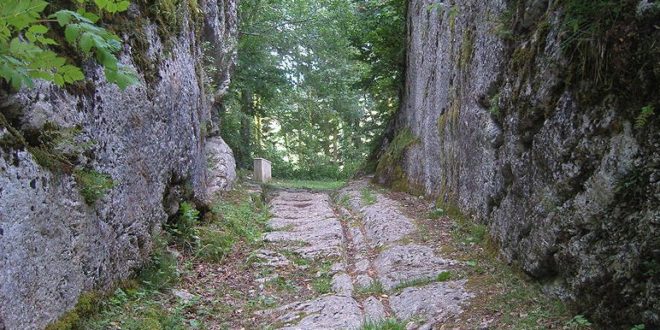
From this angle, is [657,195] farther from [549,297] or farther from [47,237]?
[47,237]

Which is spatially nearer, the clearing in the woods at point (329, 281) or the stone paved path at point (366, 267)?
the clearing in the woods at point (329, 281)

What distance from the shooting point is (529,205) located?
479 centimetres

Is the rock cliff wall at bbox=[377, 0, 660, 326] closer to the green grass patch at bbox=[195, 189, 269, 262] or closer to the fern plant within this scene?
the fern plant

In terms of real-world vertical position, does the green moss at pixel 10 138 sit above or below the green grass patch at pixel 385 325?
above

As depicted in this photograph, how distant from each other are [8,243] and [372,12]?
548 inches

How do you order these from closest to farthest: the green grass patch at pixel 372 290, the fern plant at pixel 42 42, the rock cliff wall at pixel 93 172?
1. the fern plant at pixel 42 42
2. the rock cliff wall at pixel 93 172
3. the green grass patch at pixel 372 290

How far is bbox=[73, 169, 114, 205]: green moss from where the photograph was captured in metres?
4.16

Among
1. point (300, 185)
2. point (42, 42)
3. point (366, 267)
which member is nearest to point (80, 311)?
point (42, 42)

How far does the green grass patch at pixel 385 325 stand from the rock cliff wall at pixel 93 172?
95.3 inches

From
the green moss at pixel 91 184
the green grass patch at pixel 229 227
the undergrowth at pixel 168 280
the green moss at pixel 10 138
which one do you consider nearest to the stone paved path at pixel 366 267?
the green grass patch at pixel 229 227

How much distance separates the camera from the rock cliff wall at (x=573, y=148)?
10.3 feet

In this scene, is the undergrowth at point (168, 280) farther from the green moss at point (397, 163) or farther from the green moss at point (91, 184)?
the green moss at point (397, 163)

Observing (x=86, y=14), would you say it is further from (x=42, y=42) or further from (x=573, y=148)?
(x=573, y=148)

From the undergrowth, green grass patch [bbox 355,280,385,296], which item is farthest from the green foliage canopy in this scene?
green grass patch [bbox 355,280,385,296]
